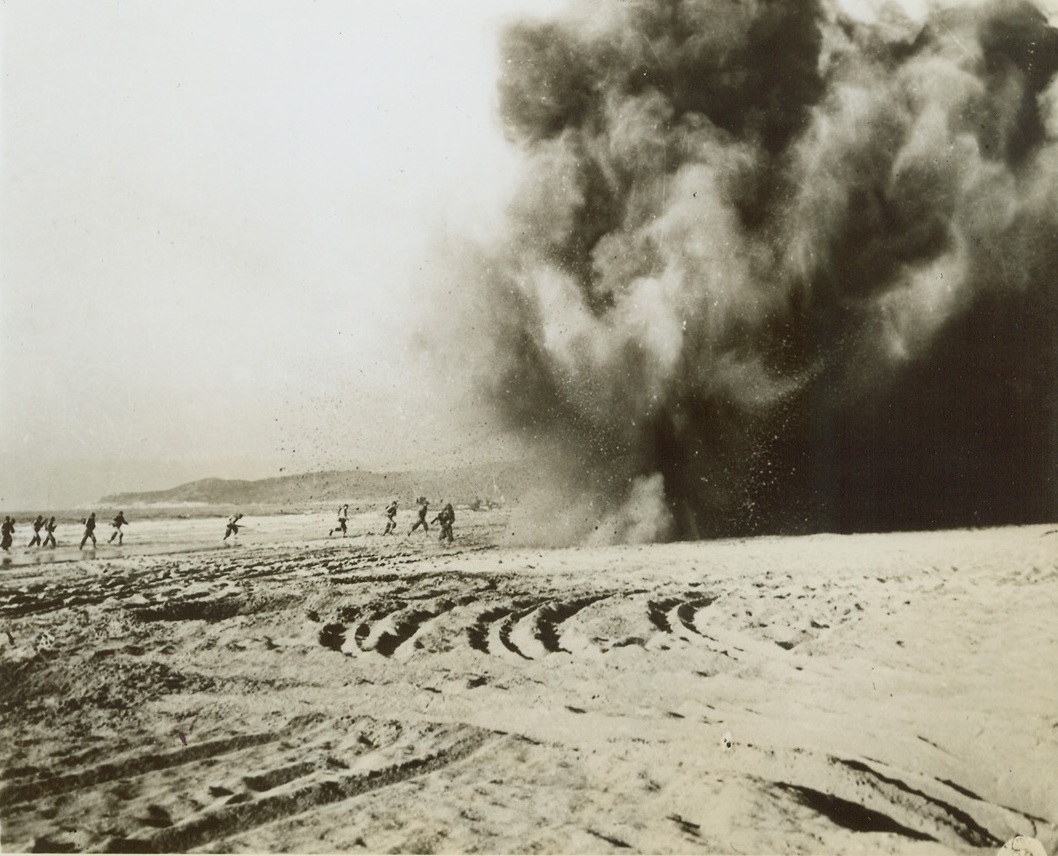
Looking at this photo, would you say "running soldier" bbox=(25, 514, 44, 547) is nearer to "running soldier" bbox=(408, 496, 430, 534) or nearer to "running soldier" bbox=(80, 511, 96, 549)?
"running soldier" bbox=(80, 511, 96, 549)

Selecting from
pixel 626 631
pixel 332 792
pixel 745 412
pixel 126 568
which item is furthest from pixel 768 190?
pixel 126 568

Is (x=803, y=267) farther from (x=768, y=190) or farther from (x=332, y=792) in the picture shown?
(x=332, y=792)

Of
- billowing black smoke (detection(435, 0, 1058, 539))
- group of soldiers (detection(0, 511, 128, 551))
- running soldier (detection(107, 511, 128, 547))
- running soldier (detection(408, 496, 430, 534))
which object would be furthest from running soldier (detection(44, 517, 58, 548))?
billowing black smoke (detection(435, 0, 1058, 539))

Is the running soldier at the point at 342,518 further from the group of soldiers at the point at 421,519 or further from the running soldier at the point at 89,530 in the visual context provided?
the running soldier at the point at 89,530

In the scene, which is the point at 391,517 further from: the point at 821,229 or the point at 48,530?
the point at 821,229

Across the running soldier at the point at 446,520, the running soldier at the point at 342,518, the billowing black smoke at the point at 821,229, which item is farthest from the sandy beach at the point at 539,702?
the billowing black smoke at the point at 821,229

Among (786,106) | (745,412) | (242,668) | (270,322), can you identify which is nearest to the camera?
(242,668)

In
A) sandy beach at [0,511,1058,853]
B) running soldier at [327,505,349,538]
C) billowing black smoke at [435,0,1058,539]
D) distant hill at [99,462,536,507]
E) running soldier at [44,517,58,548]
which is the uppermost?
billowing black smoke at [435,0,1058,539]
